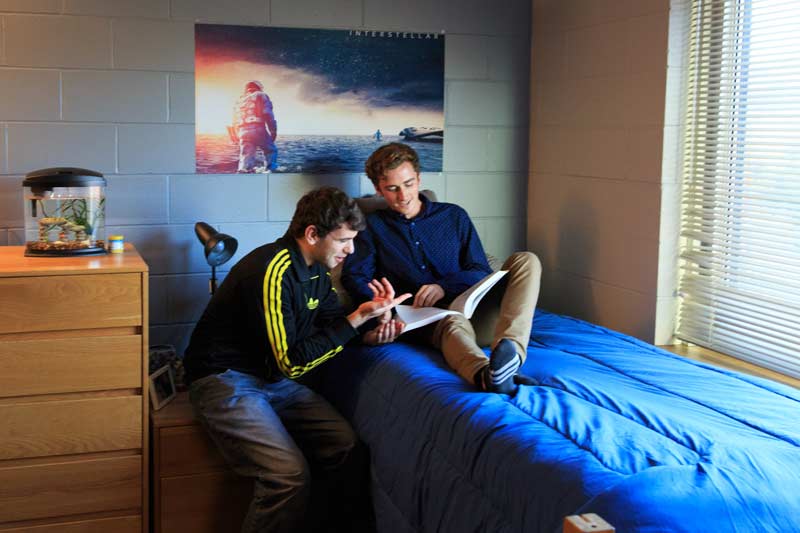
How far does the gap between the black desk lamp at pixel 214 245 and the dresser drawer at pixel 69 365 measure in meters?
0.49

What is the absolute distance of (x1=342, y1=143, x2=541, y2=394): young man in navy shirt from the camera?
3.25 m

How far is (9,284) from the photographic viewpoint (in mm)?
2801

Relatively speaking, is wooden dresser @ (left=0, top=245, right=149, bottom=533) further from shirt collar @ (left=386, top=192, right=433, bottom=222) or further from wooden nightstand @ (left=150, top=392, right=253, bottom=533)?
shirt collar @ (left=386, top=192, right=433, bottom=222)

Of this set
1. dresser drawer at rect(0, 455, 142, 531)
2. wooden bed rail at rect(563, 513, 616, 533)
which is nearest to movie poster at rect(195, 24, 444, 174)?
dresser drawer at rect(0, 455, 142, 531)

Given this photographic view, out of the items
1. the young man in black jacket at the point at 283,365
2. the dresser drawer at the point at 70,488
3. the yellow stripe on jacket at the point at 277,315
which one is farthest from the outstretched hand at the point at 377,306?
the dresser drawer at the point at 70,488

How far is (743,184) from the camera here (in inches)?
125

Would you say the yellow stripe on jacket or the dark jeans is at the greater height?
the yellow stripe on jacket

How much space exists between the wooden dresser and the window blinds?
196 centimetres

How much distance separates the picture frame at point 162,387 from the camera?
3.16m

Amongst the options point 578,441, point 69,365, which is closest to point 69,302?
point 69,365

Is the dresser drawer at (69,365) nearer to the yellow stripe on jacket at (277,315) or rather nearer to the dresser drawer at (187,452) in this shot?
the dresser drawer at (187,452)

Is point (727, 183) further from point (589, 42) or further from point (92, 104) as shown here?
point (92, 104)

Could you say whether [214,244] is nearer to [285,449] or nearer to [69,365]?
[69,365]

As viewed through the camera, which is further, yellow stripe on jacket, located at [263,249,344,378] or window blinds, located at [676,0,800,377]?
window blinds, located at [676,0,800,377]
